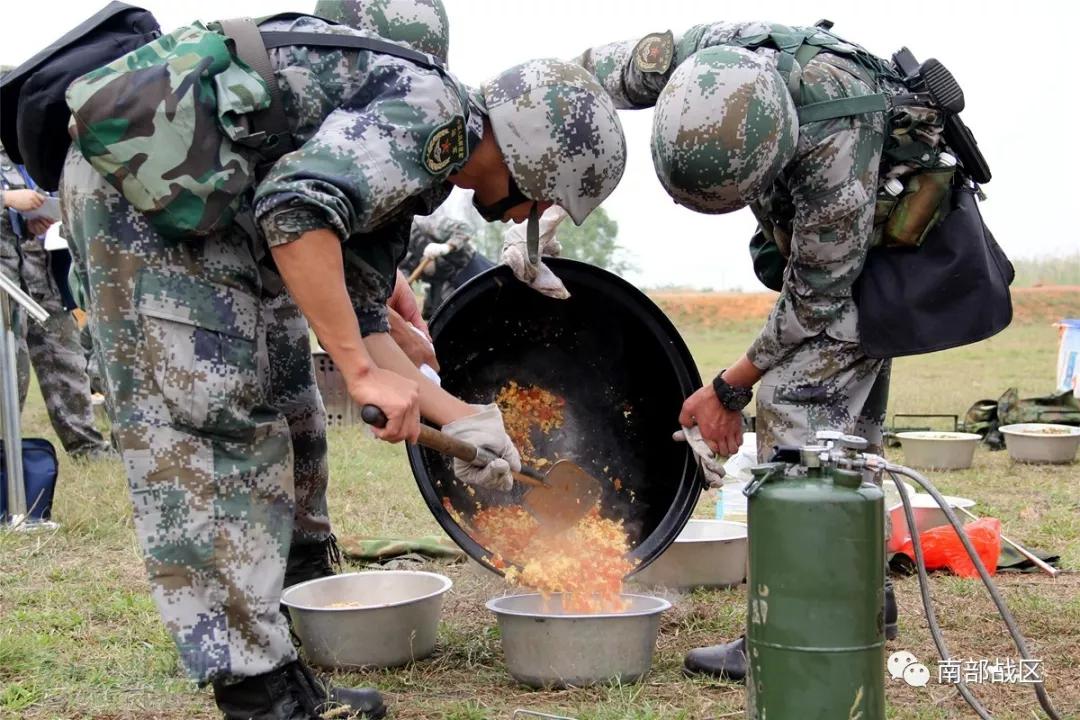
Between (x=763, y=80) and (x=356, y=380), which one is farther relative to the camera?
(x=763, y=80)

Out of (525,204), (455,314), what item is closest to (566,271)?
(455,314)

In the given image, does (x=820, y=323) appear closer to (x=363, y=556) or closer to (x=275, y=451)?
(x=275, y=451)

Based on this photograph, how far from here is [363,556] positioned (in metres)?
4.66

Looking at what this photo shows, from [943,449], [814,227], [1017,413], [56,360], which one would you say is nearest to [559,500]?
[814,227]

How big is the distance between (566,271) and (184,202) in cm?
149

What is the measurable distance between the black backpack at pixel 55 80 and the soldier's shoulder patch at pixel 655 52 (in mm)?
1384

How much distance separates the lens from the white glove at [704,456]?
338 cm

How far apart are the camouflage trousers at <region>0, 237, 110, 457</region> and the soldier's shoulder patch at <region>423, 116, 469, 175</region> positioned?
501 cm

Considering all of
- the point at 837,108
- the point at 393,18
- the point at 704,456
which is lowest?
the point at 704,456

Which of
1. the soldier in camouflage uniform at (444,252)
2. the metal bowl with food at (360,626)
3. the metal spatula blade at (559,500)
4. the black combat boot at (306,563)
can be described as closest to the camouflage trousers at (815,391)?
the metal spatula blade at (559,500)

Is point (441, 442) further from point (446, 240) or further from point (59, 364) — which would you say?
point (446, 240)

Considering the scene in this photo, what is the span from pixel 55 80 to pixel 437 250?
22.6ft

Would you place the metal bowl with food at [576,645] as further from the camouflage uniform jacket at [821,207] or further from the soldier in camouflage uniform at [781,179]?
the camouflage uniform jacket at [821,207]

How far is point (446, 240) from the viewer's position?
975 centimetres
